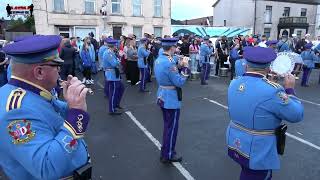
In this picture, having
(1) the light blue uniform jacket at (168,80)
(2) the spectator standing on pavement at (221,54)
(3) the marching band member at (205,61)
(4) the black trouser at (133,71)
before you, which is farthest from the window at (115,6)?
(1) the light blue uniform jacket at (168,80)

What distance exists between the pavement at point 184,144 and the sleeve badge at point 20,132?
10.7 feet

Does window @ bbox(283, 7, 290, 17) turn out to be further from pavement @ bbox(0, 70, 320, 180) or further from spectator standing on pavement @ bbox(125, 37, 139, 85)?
pavement @ bbox(0, 70, 320, 180)

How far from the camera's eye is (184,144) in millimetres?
6207

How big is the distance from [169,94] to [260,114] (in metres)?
2.25

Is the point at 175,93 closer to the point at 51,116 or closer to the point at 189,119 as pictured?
the point at 189,119

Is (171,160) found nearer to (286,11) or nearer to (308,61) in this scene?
(308,61)

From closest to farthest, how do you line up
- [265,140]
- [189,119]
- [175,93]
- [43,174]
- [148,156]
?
[43,174] < [265,140] < [175,93] < [148,156] < [189,119]

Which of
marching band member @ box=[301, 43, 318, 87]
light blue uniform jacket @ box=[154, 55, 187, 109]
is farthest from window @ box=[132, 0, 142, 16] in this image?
light blue uniform jacket @ box=[154, 55, 187, 109]

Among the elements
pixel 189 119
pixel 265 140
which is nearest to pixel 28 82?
pixel 265 140

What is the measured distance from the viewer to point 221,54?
52.3 feet

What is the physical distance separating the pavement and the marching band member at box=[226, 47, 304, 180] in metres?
1.57

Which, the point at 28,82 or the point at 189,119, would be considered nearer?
the point at 28,82

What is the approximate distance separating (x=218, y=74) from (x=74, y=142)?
14.5 meters

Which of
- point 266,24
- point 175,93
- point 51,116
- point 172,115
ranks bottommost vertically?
point 172,115
